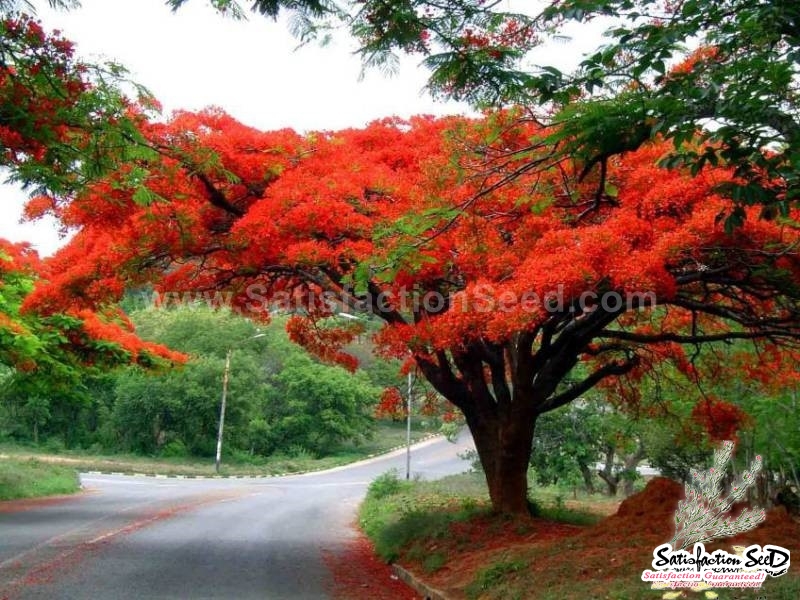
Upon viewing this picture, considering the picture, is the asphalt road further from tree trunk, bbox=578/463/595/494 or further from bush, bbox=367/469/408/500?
tree trunk, bbox=578/463/595/494

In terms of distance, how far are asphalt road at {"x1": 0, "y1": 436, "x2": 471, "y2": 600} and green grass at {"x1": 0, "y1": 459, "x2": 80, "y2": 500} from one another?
0.82 m

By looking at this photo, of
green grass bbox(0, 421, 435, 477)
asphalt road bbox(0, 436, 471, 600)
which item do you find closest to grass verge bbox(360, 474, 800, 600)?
asphalt road bbox(0, 436, 471, 600)

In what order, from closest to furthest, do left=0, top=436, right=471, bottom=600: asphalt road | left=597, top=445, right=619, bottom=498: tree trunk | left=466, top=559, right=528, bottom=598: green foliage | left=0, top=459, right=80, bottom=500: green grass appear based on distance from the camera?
1. left=466, top=559, right=528, bottom=598: green foliage
2. left=0, top=436, right=471, bottom=600: asphalt road
3. left=0, top=459, right=80, bottom=500: green grass
4. left=597, top=445, right=619, bottom=498: tree trunk

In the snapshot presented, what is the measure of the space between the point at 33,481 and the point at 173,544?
1336cm

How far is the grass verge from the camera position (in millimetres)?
6488

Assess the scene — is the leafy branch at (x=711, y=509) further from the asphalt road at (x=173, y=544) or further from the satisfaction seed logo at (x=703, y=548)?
the asphalt road at (x=173, y=544)

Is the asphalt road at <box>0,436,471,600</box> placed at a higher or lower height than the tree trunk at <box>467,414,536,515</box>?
lower

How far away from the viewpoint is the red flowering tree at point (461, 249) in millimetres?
8367

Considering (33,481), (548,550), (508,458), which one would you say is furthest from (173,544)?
(33,481)

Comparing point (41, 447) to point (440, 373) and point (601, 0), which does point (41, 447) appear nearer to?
point (440, 373)

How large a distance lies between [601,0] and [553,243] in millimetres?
4059

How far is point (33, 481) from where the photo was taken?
941 inches

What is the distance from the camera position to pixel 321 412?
48219mm


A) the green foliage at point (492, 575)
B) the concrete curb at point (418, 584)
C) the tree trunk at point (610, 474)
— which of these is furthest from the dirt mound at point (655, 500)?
the tree trunk at point (610, 474)
